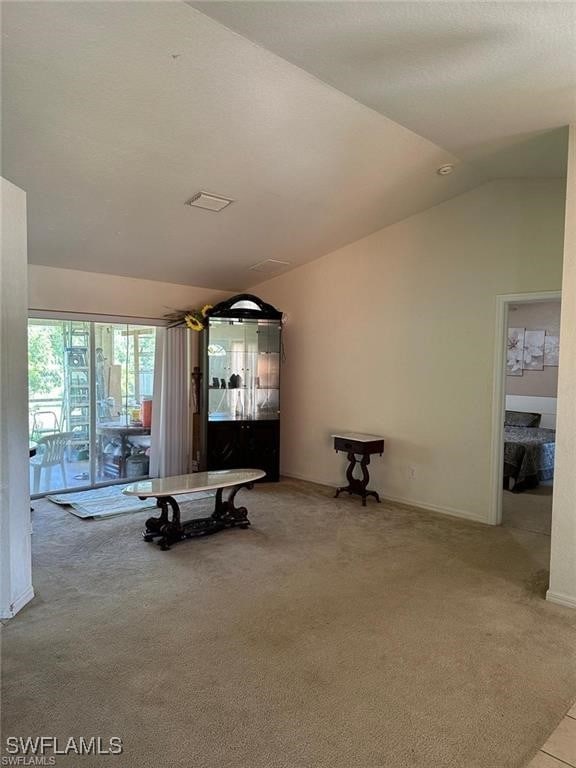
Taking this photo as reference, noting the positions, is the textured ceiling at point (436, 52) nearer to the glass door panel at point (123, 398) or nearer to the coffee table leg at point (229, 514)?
the coffee table leg at point (229, 514)

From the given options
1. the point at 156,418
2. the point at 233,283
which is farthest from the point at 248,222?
the point at 156,418

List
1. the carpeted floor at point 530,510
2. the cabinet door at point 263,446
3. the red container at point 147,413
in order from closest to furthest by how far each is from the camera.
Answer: the carpeted floor at point 530,510 → the cabinet door at point 263,446 → the red container at point 147,413

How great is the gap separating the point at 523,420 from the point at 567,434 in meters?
4.12

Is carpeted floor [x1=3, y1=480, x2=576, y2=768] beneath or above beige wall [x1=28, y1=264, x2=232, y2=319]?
beneath

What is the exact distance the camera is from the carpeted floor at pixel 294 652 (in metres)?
1.76

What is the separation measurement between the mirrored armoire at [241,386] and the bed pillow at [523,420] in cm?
342

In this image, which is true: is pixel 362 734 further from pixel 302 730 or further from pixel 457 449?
pixel 457 449

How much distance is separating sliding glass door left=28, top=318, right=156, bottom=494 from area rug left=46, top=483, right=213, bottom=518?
1.15 feet

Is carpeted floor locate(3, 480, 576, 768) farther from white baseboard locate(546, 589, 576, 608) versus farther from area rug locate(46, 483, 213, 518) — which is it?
area rug locate(46, 483, 213, 518)

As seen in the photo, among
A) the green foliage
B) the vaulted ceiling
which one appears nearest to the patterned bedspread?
the vaulted ceiling

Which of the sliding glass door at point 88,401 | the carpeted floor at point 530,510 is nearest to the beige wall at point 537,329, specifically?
the carpeted floor at point 530,510

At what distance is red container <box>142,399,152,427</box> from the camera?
6000 mm

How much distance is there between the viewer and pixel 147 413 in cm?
602

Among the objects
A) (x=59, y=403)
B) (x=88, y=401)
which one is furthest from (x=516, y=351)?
(x=59, y=403)
